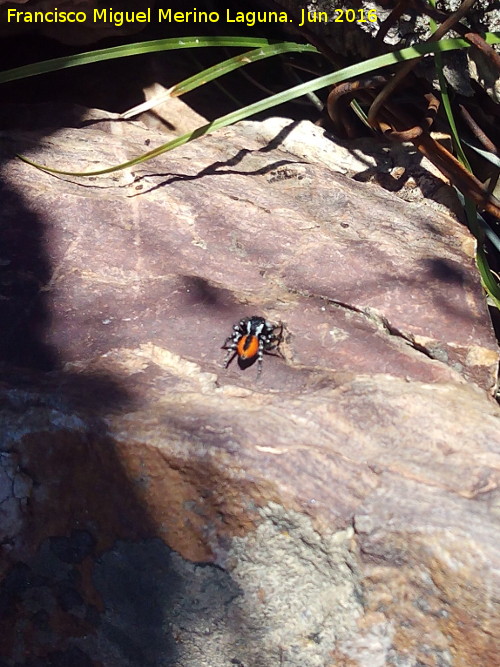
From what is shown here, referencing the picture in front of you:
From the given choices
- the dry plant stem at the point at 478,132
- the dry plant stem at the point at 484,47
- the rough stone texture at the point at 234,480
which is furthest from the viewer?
the dry plant stem at the point at 478,132

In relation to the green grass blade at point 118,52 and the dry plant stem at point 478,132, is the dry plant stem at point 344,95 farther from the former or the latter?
the dry plant stem at point 478,132

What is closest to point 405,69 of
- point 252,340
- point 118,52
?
point 118,52

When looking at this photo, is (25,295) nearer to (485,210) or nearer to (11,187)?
(11,187)

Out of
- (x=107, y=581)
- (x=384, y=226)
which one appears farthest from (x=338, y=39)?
(x=107, y=581)

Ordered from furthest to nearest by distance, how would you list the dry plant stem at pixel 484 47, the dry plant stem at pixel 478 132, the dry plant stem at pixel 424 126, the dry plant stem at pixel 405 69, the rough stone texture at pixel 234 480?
the dry plant stem at pixel 478 132, the dry plant stem at pixel 424 126, the dry plant stem at pixel 484 47, the dry plant stem at pixel 405 69, the rough stone texture at pixel 234 480

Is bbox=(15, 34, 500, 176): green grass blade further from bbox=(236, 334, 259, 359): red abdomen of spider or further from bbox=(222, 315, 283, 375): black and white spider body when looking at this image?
bbox=(236, 334, 259, 359): red abdomen of spider

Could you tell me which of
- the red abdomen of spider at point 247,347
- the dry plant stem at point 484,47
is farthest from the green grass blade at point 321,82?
the red abdomen of spider at point 247,347
